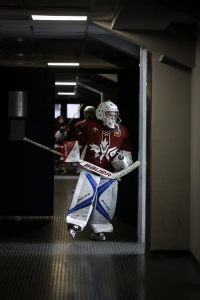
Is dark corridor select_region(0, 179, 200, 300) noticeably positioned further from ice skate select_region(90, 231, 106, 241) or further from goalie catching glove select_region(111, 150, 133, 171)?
goalie catching glove select_region(111, 150, 133, 171)

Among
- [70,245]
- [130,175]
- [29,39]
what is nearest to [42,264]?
[70,245]

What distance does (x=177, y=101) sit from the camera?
20.6ft

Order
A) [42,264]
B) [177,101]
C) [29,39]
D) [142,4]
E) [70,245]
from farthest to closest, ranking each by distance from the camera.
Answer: [29,39] < [70,245] < [177,101] < [42,264] < [142,4]

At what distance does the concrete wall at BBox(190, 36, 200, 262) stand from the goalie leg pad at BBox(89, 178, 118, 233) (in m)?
1.28

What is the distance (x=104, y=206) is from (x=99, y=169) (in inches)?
18.6

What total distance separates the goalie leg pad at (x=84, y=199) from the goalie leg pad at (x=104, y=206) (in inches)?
4.8

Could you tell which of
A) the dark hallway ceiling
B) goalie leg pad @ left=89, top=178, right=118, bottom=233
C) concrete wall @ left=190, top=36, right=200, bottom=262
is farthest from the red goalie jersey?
concrete wall @ left=190, top=36, right=200, bottom=262

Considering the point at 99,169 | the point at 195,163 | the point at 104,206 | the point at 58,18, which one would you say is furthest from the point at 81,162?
the point at 58,18

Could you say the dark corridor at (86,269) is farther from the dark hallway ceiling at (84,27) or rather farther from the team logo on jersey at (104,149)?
the dark hallway ceiling at (84,27)

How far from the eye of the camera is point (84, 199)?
7035 millimetres

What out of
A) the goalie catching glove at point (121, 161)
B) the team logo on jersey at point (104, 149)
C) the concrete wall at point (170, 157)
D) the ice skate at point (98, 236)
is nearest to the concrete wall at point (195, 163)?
the concrete wall at point (170, 157)

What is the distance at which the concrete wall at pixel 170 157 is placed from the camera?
6.28m

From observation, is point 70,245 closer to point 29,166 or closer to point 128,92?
point 29,166

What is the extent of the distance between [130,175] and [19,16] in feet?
10.3
